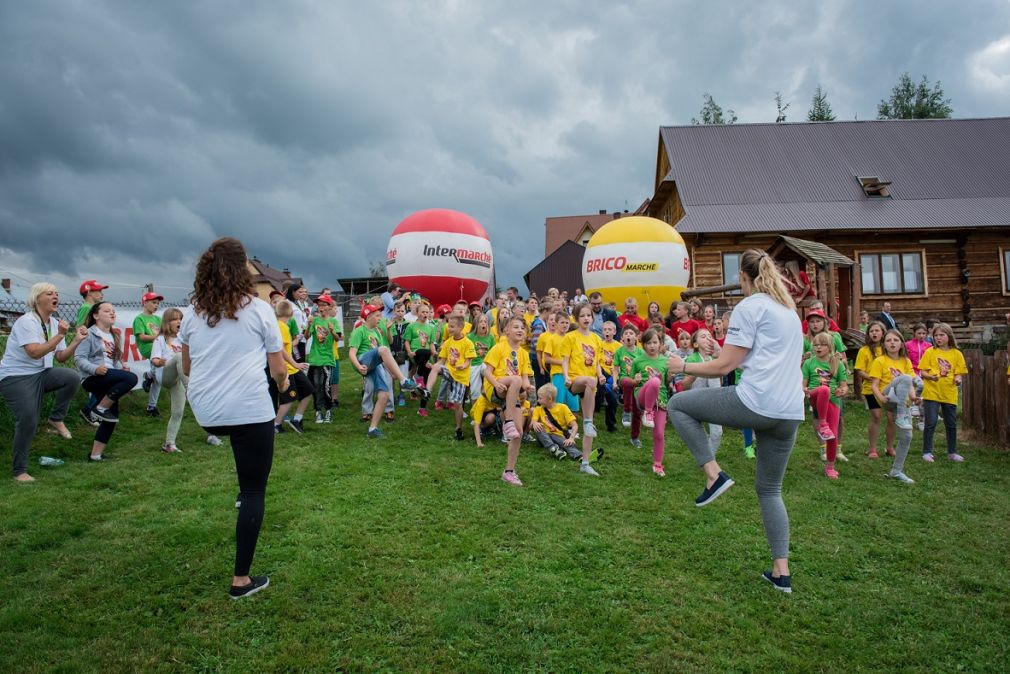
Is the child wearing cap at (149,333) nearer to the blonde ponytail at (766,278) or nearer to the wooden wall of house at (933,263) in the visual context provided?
the blonde ponytail at (766,278)

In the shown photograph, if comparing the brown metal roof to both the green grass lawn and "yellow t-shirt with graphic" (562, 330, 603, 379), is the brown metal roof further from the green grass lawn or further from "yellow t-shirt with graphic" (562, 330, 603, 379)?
the green grass lawn

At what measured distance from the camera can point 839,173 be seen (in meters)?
23.4

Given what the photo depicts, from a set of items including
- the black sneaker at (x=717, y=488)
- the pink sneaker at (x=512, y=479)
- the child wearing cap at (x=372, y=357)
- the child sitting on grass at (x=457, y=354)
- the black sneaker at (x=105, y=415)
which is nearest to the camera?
the black sneaker at (x=717, y=488)

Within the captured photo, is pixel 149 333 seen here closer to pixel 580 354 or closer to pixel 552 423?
pixel 552 423

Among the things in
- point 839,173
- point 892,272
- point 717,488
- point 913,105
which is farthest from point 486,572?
point 913,105

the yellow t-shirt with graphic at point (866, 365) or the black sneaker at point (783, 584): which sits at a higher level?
the yellow t-shirt with graphic at point (866, 365)

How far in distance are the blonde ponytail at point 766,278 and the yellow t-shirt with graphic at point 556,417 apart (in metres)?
4.31

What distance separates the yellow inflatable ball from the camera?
12.9 m

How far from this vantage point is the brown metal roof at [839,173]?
2109 centimetres

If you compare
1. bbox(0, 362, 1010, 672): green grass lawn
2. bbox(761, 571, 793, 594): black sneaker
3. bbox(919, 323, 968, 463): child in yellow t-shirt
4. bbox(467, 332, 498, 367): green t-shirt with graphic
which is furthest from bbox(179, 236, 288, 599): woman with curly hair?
bbox(919, 323, 968, 463): child in yellow t-shirt

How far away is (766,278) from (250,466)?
327 cm

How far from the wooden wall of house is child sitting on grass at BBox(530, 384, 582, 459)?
14653 mm

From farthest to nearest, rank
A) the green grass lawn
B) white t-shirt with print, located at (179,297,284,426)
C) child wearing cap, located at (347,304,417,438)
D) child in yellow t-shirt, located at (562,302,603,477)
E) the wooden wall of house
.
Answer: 1. the wooden wall of house
2. child wearing cap, located at (347,304,417,438)
3. child in yellow t-shirt, located at (562,302,603,477)
4. white t-shirt with print, located at (179,297,284,426)
5. the green grass lawn

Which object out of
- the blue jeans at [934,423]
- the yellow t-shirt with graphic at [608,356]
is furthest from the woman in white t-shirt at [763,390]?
the blue jeans at [934,423]
